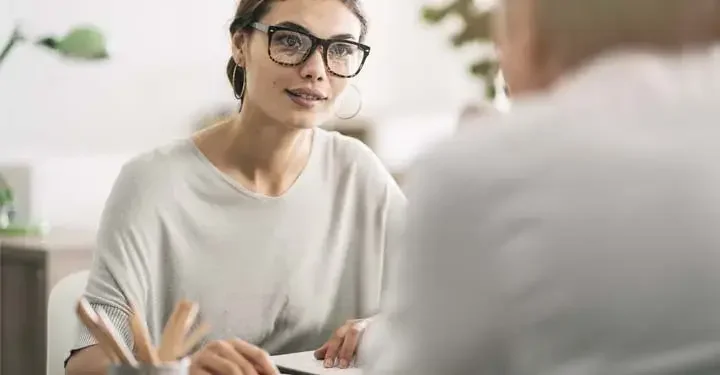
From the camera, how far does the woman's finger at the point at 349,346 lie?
4.07ft

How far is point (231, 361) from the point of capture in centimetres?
113

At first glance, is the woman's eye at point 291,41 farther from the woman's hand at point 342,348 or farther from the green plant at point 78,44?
the green plant at point 78,44

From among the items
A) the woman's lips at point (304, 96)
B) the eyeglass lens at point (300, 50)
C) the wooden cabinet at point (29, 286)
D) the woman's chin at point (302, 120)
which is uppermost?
the eyeglass lens at point (300, 50)

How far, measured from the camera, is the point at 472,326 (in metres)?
0.62

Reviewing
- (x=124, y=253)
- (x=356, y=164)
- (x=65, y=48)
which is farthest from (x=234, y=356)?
(x=65, y=48)

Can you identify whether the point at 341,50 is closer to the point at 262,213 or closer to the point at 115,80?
the point at 262,213

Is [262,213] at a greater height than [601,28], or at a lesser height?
lesser

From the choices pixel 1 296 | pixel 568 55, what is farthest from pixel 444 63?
pixel 568 55

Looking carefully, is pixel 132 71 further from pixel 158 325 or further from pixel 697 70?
pixel 697 70

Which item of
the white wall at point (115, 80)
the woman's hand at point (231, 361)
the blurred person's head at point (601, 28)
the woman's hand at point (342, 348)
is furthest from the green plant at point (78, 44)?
the blurred person's head at point (601, 28)

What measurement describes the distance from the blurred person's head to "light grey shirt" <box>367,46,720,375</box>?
12mm

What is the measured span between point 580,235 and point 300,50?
0.96 meters

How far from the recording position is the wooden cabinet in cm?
222

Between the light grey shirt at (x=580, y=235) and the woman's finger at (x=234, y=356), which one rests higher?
the light grey shirt at (x=580, y=235)
